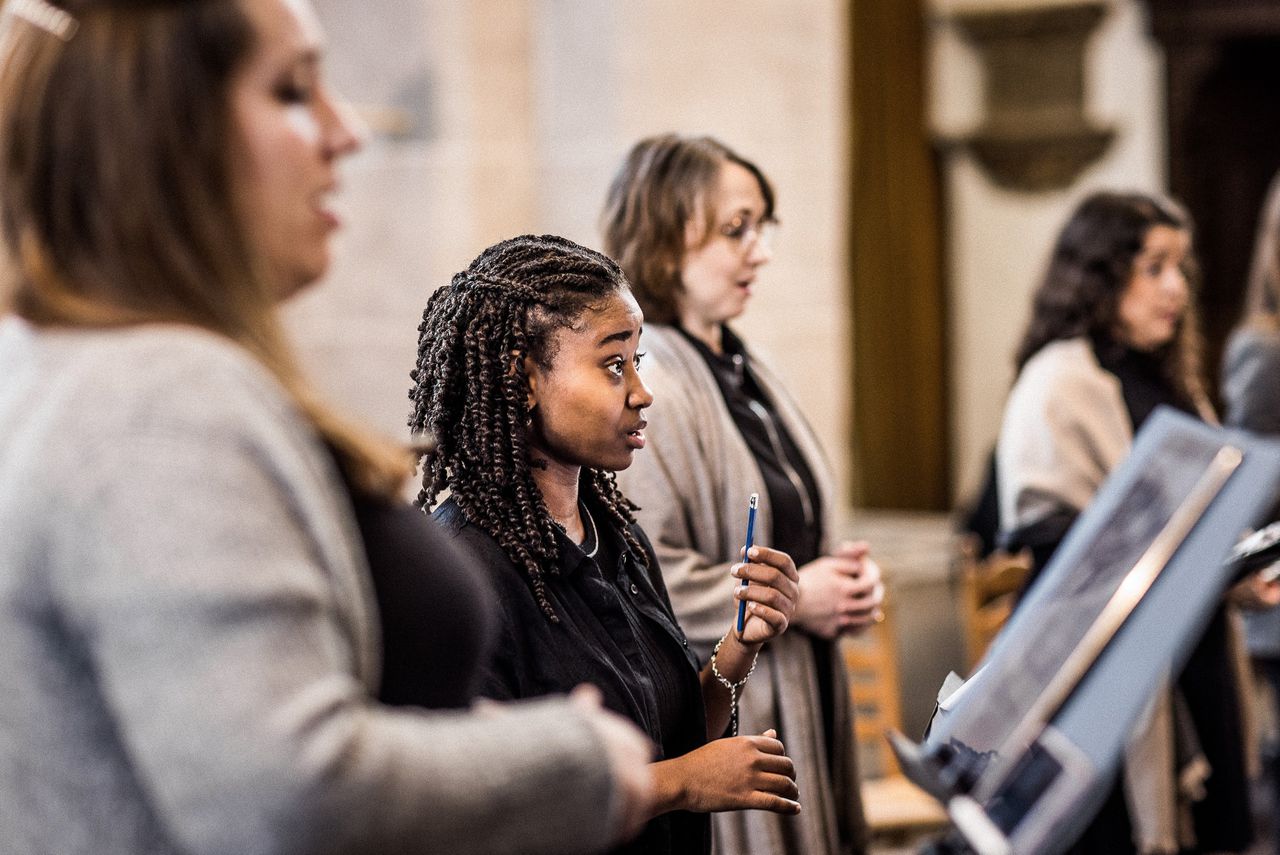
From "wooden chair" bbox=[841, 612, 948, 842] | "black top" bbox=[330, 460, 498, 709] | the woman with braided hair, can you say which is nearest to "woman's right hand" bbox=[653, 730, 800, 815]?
the woman with braided hair

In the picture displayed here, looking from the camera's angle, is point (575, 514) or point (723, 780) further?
point (575, 514)

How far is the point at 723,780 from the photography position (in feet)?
4.95

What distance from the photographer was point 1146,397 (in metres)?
3.12

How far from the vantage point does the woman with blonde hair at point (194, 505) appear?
0.81m

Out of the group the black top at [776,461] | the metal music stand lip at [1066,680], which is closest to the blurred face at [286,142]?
the metal music stand lip at [1066,680]

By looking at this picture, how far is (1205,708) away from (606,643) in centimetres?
208

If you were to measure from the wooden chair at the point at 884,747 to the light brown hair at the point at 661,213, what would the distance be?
3.70 ft

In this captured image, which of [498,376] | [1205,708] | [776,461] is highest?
[498,376]

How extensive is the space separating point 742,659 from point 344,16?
312 centimetres

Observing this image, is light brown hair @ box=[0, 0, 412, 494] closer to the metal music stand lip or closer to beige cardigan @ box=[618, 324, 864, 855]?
the metal music stand lip

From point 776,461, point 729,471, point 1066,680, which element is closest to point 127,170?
point 1066,680

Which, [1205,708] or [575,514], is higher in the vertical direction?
[575,514]

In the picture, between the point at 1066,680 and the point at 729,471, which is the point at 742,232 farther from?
the point at 1066,680

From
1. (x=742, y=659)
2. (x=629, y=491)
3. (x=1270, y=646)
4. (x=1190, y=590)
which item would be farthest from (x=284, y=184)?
(x=1270, y=646)
